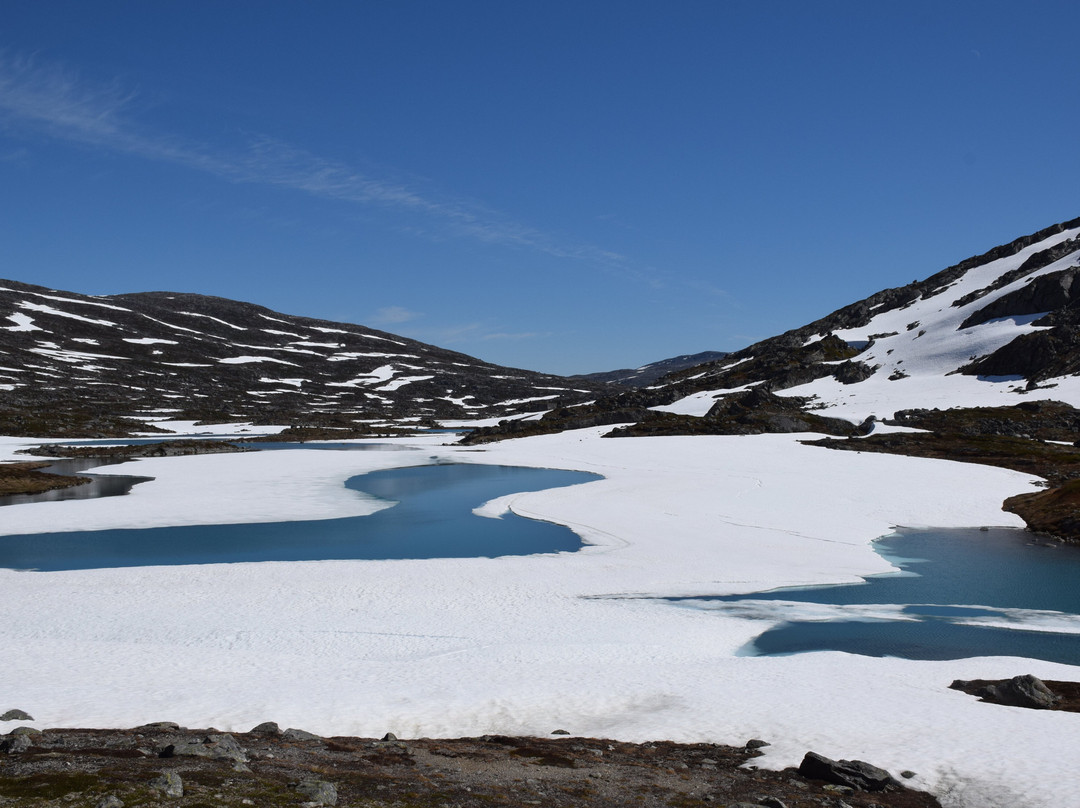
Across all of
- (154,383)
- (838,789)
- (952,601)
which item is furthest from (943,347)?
(154,383)

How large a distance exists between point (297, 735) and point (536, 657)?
7.88 meters

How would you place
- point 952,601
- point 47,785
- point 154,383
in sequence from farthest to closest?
1. point 154,383
2. point 952,601
3. point 47,785

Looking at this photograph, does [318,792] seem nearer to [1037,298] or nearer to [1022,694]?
[1022,694]

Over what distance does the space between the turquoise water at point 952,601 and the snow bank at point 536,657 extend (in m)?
1.40

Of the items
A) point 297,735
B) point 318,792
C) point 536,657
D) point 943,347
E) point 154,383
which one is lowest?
point 536,657

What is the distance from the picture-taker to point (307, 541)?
125ft

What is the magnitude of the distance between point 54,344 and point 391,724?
638ft

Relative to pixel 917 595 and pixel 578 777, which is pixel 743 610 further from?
pixel 578 777

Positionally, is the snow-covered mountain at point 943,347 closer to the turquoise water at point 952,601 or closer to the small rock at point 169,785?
the turquoise water at point 952,601

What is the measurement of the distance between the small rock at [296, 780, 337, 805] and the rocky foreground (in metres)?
0.02

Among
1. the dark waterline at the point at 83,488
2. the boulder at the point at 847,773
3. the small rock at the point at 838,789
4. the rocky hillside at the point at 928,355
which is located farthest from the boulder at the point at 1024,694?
the rocky hillside at the point at 928,355

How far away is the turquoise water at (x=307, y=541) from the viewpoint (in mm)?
33656

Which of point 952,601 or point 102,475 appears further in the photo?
point 102,475

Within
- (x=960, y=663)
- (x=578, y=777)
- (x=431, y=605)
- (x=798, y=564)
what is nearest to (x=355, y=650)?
(x=431, y=605)
